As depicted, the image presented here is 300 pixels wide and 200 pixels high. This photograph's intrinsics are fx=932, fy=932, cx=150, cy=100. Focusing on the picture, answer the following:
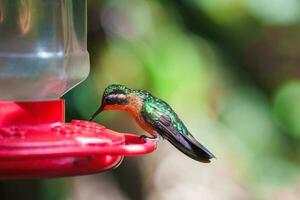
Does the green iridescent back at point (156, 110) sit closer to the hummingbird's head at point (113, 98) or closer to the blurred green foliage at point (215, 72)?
the hummingbird's head at point (113, 98)

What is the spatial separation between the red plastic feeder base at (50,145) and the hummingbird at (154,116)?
487 mm

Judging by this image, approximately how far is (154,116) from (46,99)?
0.53 m

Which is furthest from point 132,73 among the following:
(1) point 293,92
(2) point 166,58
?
(1) point 293,92

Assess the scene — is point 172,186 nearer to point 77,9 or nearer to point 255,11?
point 255,11

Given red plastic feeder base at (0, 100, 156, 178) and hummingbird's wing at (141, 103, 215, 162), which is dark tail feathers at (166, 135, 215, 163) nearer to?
hummingbird's wing at (141, 103, 215, 162)

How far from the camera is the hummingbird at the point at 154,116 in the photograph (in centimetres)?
290

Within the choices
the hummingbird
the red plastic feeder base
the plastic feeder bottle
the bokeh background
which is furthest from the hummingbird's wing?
the bokeh background

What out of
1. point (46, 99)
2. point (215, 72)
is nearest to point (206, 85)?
point (215, 72)

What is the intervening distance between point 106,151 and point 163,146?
1.95 meters

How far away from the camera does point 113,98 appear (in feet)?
9.44

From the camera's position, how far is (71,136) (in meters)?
2.14

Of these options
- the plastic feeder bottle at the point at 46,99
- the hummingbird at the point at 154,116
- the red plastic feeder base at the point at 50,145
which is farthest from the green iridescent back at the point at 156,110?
the red plastic feeder base at the point at 50,145

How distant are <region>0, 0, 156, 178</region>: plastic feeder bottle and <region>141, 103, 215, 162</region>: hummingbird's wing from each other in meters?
0.28

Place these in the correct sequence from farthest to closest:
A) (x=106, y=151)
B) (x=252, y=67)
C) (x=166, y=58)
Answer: (x=252, y=67) < (x=166, y=58) < (x=106, y=151)
